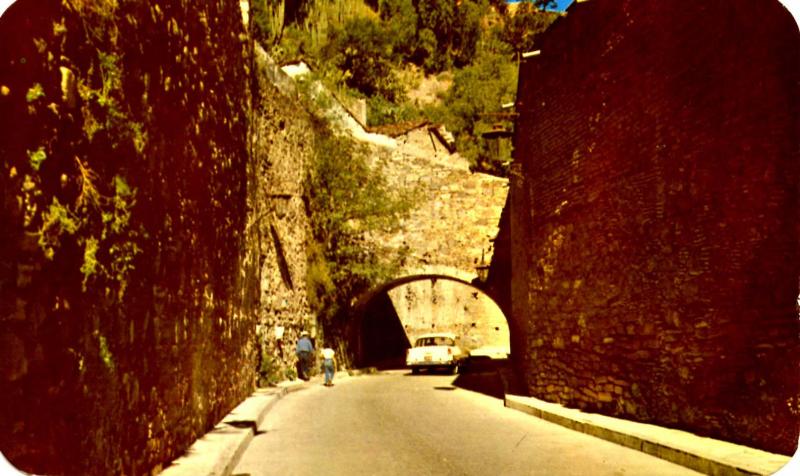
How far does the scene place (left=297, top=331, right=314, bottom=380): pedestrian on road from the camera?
19.0 metres

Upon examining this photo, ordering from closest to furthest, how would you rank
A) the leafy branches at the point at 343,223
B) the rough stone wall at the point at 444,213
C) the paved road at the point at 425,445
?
the paved road at the point at 425,445 < the leafy branches at the point at 343,223 < the rough stone wall at the point at 444,213

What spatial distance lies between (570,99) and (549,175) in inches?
59.2

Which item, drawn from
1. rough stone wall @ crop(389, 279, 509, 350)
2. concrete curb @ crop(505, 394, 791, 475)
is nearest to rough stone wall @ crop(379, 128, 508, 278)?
rough stone wall @ crop(389, 279, 509, 350)

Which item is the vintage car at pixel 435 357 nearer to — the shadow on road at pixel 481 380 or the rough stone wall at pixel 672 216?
the shadow on road at pixel 481 380

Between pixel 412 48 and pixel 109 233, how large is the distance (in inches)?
2102

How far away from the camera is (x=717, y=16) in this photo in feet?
24.2

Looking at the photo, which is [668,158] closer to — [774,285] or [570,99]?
[774,285]

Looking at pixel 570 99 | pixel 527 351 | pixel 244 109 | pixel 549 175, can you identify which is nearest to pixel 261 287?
pixel 244 109

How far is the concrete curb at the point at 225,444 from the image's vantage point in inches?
240

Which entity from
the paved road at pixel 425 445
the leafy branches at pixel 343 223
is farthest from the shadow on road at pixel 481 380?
the leafy branches at pixel 343 223

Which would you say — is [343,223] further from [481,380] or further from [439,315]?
[439,315]

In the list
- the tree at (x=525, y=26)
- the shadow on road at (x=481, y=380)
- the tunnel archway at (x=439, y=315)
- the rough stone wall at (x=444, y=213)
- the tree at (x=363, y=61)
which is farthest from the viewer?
the tree at (x=525, y=26)

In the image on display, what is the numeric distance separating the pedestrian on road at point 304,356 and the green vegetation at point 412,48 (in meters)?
10.5

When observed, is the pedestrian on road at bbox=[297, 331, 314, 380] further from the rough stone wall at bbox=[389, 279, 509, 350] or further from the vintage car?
the rough stone wall at bbox=[389, 279, 509, 350]
